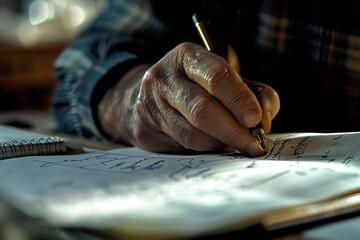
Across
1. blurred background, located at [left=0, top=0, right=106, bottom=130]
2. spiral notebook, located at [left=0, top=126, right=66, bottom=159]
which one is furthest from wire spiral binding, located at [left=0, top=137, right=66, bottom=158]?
blurred background, located at [left=0, top=0, right=106, bottom=130]

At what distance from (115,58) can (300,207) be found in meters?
0.52

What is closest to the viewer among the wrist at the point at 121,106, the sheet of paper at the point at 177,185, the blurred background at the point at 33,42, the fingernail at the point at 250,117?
the sheet of paper at the point at 177,185

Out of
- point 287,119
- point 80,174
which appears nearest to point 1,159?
point 80,174

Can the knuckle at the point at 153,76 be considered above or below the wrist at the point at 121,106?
below

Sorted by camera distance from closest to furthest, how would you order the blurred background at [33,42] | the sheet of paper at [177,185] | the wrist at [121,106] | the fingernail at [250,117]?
1. the sheet of paper at [177,185]
2. the fingernail at [250,117]
3. the wrist at [121,106]
4. the blurred background at [33,42]

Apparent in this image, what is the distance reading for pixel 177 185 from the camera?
320 mm

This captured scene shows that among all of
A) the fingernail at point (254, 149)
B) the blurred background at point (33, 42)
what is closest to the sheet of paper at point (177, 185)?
the fingernail at point (254, 149)

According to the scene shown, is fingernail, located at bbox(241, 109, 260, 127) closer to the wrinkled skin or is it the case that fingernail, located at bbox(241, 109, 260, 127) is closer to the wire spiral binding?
the wrinkled skin

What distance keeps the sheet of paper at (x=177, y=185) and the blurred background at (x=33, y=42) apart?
1380 mm

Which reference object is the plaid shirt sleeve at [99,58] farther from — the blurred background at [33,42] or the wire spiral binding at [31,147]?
the blurred background at [33,42]

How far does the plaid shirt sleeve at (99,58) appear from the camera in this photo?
0.72 metres

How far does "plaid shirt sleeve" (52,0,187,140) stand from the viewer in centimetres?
72

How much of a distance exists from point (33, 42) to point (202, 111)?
1816 millimetres

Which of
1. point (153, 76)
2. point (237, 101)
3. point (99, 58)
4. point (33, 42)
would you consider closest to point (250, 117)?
point (237, 101)
